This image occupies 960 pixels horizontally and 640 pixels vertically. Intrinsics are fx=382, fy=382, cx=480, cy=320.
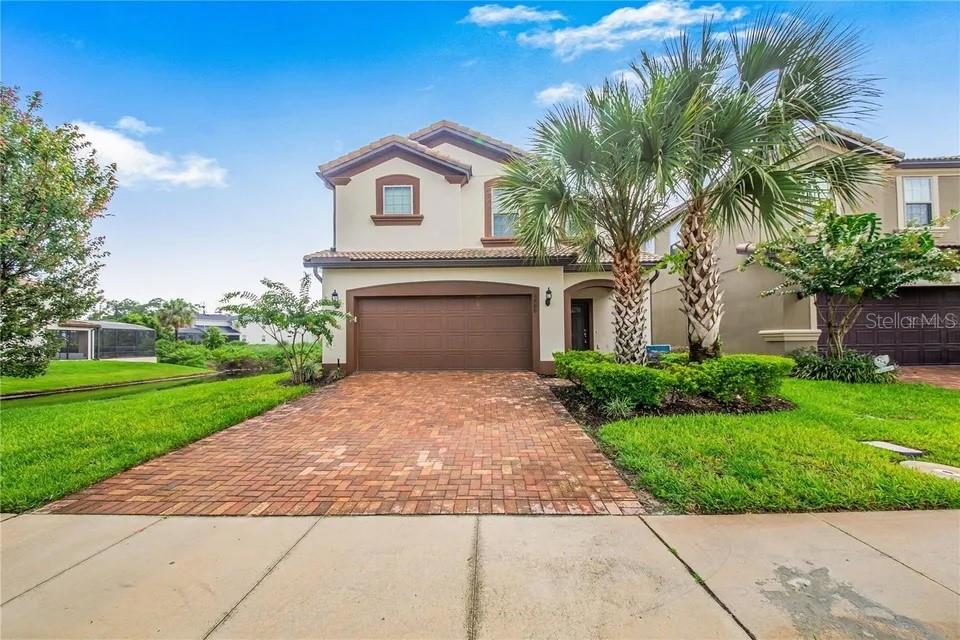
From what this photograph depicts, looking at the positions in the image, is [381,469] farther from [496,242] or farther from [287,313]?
[496,242]

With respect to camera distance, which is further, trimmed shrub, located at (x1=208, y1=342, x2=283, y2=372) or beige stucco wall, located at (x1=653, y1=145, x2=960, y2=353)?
trimmed shrub, located at (x1=208, y1=342, x2=283, y2=372)

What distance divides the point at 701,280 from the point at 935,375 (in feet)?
28.9

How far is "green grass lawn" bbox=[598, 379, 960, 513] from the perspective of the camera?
335 centimetres

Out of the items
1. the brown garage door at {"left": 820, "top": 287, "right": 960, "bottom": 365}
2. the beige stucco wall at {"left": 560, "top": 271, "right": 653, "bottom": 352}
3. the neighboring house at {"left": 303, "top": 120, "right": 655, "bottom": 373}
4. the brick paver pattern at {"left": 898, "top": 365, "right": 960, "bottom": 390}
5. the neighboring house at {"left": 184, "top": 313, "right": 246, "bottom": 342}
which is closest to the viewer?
the brick paver pattern at {"left": 898, "top": 365, "right": 960, "bottom": 390}

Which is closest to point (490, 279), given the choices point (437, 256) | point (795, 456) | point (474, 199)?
point (437, 256)

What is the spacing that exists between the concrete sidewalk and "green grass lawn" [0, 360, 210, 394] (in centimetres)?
1462

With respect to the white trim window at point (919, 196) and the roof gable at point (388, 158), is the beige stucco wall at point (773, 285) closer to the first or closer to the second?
the white trim window at point (919, 196)

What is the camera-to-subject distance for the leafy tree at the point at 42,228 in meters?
7.88

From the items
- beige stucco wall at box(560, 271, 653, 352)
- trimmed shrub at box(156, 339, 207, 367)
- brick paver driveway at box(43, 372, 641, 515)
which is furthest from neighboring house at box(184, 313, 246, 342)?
brick paver driveway at box(43, 372, 641, 515)

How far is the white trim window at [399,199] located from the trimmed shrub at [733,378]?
9541 millimetres

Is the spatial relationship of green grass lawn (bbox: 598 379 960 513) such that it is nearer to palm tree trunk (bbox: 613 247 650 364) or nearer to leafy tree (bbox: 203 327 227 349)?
palm tree trunk (bbox: 613 247 650 364)

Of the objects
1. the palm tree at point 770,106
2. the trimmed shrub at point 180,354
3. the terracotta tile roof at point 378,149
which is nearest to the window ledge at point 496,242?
the terracotta tile roof at point 378,149

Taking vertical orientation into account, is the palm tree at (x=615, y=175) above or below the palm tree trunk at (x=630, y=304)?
above

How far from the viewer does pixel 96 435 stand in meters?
5.59
